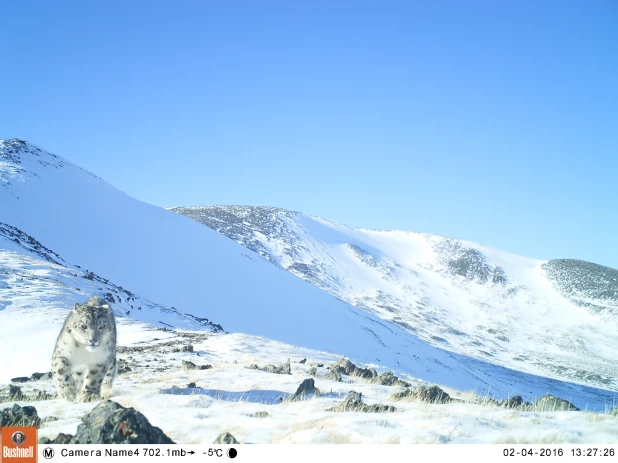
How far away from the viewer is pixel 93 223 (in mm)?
56750

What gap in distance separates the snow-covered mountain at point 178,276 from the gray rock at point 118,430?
2518 centimetres

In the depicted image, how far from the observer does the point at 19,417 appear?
6.61m

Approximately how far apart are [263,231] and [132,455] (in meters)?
119

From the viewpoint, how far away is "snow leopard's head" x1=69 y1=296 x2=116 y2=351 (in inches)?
327

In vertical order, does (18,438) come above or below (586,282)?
below

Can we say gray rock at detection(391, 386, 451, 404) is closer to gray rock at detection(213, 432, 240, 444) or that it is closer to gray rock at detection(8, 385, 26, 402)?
gray rock at detection(213, 432, 240, 444)

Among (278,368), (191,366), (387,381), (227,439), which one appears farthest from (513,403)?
(191,366)

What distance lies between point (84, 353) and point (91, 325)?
65 cm

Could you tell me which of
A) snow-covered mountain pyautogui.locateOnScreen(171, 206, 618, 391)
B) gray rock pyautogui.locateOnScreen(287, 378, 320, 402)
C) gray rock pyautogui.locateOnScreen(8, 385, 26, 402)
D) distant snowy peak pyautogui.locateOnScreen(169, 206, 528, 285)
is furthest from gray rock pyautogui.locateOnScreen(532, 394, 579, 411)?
distant snowy peak pyautogui.locateOnScreen(169, 206, 528, 285)

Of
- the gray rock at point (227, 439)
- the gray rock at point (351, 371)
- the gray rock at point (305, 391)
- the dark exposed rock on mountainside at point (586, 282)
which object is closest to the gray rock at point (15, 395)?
the gray rock at point (305, 391)

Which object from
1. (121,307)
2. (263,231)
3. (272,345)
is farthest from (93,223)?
(263,231)

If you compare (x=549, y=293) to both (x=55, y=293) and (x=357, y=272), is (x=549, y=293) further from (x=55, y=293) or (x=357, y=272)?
(x=55, y=293)

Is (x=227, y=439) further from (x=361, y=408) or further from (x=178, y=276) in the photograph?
(x=178, y=276)

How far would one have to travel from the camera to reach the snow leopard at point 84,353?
8.38m
